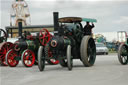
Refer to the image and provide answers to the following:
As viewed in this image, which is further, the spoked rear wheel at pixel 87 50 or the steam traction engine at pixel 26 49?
the steam traction engine at pixel 26 49

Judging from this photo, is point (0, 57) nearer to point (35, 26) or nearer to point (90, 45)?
point (90, 45)

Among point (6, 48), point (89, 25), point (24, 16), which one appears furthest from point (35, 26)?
point (24, 16)

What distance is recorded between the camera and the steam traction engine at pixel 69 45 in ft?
31.4

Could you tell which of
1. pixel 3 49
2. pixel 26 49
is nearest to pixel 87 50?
pixel 26 49

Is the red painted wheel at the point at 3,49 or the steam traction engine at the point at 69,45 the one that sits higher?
the steam traction engine at the point at 69,45

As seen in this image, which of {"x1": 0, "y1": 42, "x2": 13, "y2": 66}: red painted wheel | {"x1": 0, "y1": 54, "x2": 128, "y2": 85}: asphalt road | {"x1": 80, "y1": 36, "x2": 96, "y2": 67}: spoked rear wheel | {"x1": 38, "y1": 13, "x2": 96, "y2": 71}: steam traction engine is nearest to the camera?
{"x1": 0, "y1": 54, "x2": 128, "y2": 85}: asphalt road

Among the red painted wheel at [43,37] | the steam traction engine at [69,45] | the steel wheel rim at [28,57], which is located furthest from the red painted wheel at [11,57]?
the steam traction engine at [69,45]

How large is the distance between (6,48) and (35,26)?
14999 millimetres

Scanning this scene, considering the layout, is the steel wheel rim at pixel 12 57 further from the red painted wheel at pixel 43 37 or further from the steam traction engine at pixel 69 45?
the steam traction engine at pixel 69 45

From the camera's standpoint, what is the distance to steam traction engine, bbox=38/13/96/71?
958cm

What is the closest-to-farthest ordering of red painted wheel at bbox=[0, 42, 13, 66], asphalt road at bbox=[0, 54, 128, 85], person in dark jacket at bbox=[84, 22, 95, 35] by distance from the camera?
1. asphalt road at bbox=[0, 54, 128, 85]
2. person in dark jacket at bbox=[84, 22, 95, 35]
3. red painted wheel at bbox=[0, 42, 13, 66]

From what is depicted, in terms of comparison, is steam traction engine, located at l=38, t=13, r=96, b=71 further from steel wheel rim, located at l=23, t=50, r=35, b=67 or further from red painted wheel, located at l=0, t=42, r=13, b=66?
red painted wheel, located at l=0, t=42, r=13, b=66

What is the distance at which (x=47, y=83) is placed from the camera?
20.7ft

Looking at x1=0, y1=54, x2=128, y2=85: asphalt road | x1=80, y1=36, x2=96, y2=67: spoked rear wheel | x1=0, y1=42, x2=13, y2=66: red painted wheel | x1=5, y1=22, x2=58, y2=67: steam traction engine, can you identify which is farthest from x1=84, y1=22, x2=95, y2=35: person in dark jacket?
x1=0, y1=42, x2=13, y2=66: red painted wheel
